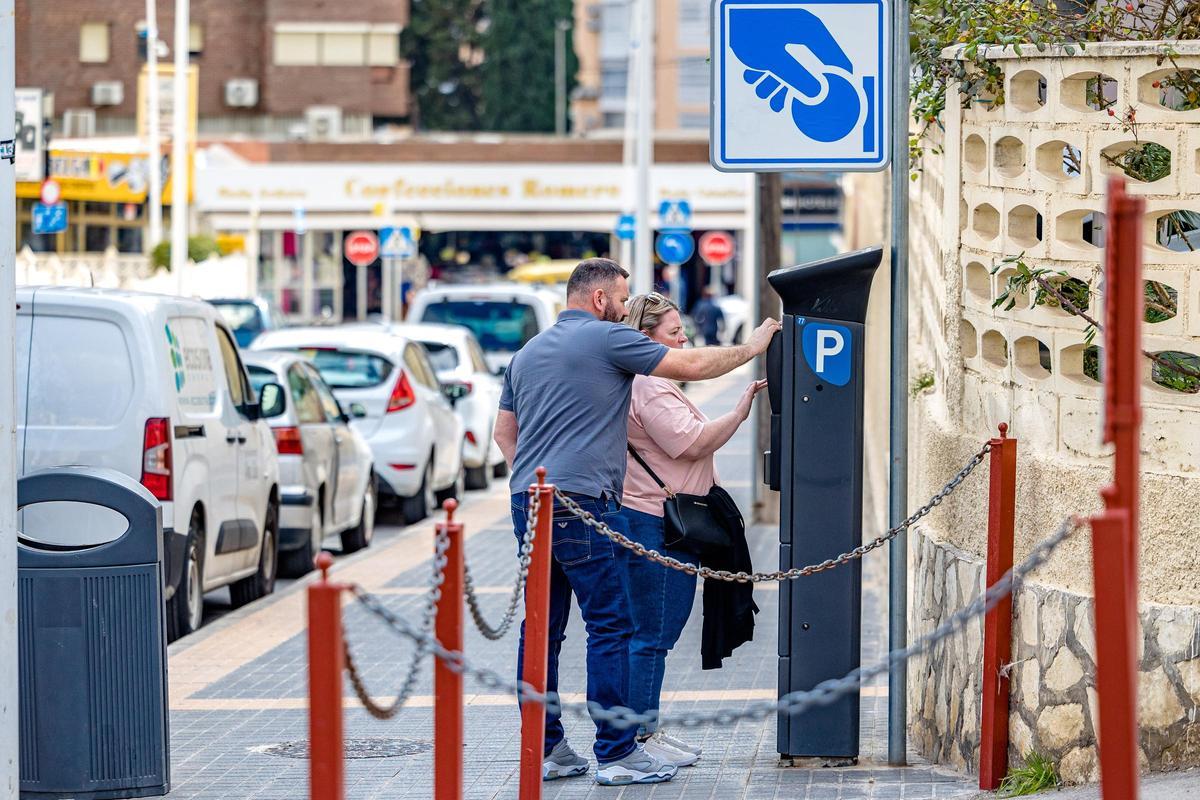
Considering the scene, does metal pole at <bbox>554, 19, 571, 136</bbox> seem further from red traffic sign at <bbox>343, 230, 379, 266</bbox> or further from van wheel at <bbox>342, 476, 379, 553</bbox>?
van wheel at <bbox>342, 476, 379, 553</bbox>

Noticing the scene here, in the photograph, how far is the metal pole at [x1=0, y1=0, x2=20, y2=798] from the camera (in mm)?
5594

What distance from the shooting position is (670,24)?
315ft

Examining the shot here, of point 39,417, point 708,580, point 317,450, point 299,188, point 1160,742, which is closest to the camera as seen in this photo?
point 1160,742

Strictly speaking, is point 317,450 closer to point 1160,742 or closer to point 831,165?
point 831,165

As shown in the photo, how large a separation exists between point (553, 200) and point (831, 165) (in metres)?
54.1

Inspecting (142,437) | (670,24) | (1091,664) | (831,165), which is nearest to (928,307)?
(831,165)

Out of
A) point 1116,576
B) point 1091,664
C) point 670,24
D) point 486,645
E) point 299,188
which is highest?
point 670,24

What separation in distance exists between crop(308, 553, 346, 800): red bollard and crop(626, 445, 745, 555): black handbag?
311 centimetres

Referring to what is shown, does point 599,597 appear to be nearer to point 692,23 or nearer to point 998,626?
point 998,626

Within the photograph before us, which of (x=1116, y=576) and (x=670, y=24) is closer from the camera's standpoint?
(x=1116, y=576)

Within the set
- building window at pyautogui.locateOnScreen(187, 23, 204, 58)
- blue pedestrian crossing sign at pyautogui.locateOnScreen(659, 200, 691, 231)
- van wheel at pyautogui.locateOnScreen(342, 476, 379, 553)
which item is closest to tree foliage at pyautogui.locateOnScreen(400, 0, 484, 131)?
building window at pyautogui.locateOnScreen(187, 23, 204, 58)

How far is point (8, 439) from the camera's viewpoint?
5.62 metres

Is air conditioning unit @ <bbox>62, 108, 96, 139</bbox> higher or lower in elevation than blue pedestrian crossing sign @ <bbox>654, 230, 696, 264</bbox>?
higher

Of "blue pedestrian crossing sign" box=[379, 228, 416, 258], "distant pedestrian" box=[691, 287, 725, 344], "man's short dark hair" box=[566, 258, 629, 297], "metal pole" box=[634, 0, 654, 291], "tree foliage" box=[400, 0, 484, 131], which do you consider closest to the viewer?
"man's short dark hair" box=[566, 258, 629, 297]
